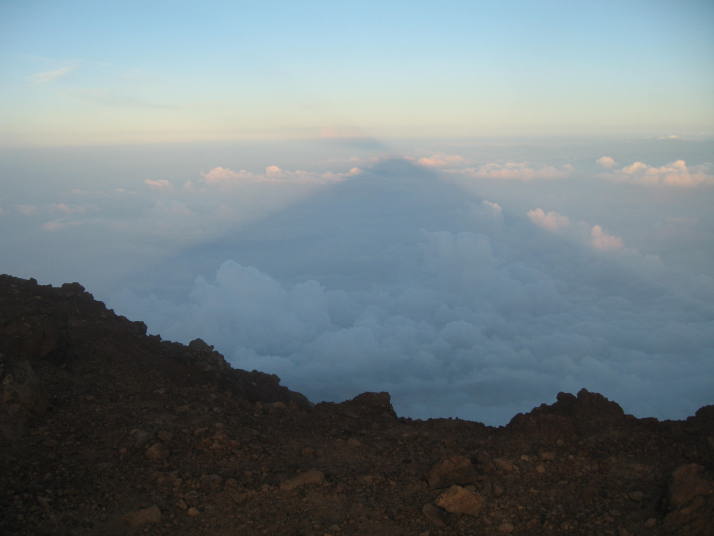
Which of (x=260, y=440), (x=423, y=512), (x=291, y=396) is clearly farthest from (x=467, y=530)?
(x=291, y=396)

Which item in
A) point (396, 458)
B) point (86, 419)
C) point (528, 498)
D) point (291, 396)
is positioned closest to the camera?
point (528, 498)

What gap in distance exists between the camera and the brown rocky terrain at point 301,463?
7.20 meters

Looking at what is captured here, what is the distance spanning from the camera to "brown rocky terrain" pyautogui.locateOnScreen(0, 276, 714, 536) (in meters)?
7.20

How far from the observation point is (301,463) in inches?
339

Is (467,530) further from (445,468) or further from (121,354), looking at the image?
(121,354)

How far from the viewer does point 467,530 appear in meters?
7.11

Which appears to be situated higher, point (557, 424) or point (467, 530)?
point (557, 424)

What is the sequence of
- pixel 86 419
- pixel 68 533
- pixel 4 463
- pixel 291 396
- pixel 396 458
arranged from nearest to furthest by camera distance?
pixel 68 533, pixel 4 463, pixel 396 458, pixel 86 419, pixel 291 396

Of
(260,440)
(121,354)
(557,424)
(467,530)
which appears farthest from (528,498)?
(121,354)

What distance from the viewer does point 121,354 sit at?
11.7m

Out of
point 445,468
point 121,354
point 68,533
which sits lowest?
point 68,533

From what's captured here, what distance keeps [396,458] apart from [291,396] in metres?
5.07

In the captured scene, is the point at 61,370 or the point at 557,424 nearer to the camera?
the point at 557,424

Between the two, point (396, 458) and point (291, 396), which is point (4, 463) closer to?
point (396, 458)
